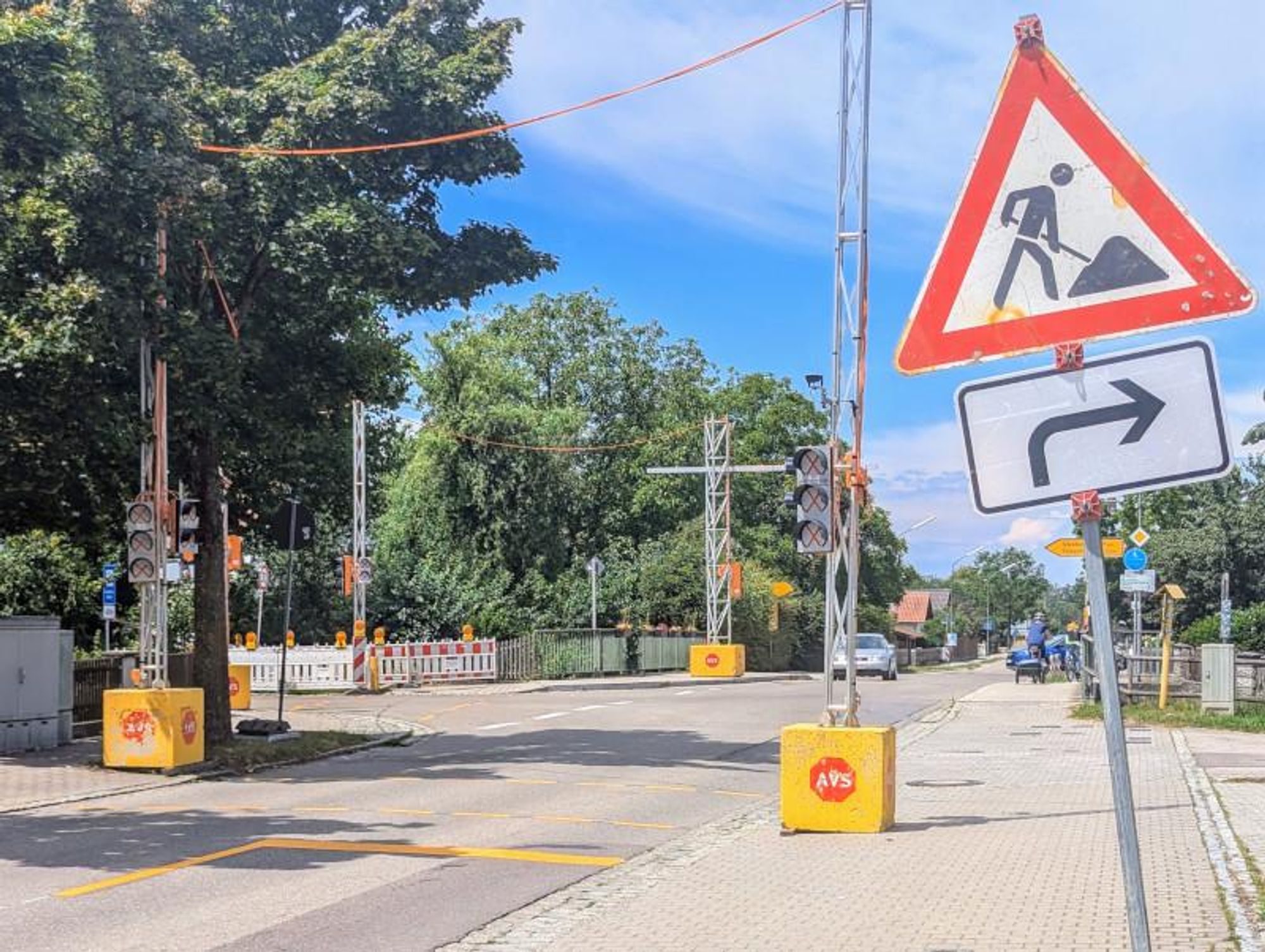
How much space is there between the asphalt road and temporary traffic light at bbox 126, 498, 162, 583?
238 centimetres

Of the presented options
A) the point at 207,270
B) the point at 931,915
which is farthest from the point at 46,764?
the point at 931,915

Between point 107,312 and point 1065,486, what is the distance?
44.2 feet

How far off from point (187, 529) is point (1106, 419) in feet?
50.4

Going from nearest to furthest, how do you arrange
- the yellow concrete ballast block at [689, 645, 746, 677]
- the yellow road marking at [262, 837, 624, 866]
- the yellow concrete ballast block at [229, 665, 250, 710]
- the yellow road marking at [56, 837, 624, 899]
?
1. the yellow road marking at [56, 837, 624, 899]
2. the yellow road marking at [262, 837, 624, 866]
3. the yellow concrete ballast block at [229, 665, 250, 710]
4. the yellow concrete ballast block at [689, 645, 746, 677]

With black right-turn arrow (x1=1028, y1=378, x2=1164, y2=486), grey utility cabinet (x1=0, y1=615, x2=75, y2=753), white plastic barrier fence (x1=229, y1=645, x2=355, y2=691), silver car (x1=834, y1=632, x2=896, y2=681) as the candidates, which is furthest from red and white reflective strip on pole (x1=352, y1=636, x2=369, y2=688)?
black right-turn arrow (x1=1028, y1=378, x2=1164, y2=486)

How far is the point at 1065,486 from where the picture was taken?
3703 mm

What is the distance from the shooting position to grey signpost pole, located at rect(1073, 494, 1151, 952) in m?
3.49

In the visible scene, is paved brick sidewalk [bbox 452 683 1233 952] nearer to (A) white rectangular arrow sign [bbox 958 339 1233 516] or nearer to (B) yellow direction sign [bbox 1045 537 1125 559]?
(A) white rectangular arrow sign [bbox 958 339 1233 516]

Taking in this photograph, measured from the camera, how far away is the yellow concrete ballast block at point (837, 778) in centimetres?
1116

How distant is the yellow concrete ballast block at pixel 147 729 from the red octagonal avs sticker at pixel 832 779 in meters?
8.13

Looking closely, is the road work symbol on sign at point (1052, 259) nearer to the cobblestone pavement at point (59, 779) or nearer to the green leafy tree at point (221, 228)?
the cobblestone pavement at point (59, 779)

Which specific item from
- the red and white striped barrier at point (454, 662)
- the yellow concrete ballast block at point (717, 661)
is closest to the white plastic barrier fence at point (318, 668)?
the red and white striped barrier at point (454, 662)

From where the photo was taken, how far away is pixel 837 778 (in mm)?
11281

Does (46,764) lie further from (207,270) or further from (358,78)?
(358,78)
